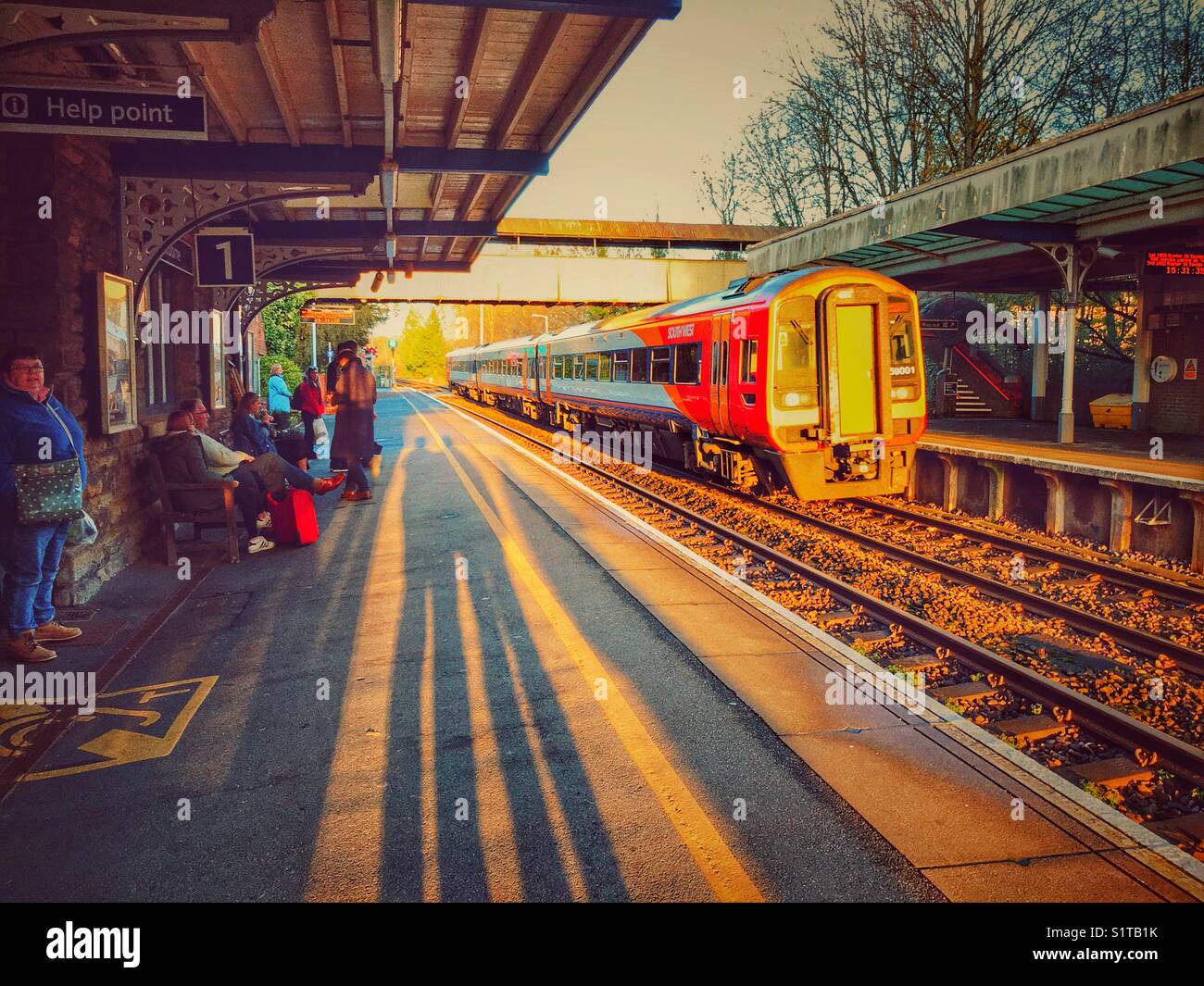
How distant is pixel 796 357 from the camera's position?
438 inches

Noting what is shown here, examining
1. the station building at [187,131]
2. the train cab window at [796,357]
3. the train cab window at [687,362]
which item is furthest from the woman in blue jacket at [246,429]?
the train cab window at [796,357]

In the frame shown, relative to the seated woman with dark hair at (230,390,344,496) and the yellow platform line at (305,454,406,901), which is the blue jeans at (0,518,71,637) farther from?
the seated woman with dark hair at (230,390,344,496)

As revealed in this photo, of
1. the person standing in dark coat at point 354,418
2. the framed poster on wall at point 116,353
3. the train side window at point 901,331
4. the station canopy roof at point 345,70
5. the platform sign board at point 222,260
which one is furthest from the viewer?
the person standing in dark coat at point 354,418

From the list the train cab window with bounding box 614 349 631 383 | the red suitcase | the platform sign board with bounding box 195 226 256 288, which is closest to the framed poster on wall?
the red suitcase

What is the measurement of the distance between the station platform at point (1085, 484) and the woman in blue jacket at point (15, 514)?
1037cm

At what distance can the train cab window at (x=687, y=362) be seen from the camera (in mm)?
13255

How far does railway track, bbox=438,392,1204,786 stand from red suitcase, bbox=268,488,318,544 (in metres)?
4.54

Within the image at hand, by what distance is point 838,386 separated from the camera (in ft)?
36.3

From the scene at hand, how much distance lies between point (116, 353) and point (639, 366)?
985 cm

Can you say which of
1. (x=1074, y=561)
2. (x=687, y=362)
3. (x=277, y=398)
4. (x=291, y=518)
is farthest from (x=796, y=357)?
(x=277, y=398)

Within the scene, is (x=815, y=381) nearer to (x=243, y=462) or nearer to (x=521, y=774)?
(x=243, y=462)

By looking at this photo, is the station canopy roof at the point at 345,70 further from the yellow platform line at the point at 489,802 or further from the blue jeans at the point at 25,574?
the yellow platform line at the point at 489,802

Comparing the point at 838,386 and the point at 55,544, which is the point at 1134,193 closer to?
the point at 838,386

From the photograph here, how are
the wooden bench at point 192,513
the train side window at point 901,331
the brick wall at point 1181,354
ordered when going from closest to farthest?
the wooden bench at point 192,513 → the train side window at point 901,331 → the brick wall at point 1181,354
